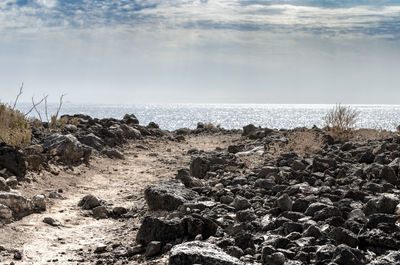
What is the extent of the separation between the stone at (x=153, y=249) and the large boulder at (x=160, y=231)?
16 cm

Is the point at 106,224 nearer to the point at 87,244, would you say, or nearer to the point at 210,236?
the point at 87,244

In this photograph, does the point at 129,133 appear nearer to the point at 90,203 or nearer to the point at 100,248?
the point at 90,203

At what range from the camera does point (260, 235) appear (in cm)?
494

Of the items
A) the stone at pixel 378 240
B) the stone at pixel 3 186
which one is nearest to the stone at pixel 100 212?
the stone at pixel 3 186

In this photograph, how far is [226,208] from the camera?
6.29 m

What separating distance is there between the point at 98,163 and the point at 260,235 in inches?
312

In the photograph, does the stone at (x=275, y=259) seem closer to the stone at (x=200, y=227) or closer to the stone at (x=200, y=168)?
the stone at (x=200, y=227)

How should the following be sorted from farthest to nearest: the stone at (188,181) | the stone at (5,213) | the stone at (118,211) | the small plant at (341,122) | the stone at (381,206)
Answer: the small plant at (341,122), the stone at (188,181), the stone at (118,211), the stone at (5,213), the stone at (381,206)

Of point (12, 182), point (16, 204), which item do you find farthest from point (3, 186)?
point (16, 204)

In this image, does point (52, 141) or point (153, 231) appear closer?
point (153, 231)

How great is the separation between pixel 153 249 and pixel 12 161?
4992 mm

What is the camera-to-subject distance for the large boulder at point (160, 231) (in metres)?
5.18

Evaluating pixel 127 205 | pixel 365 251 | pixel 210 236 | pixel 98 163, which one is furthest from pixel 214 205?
pixel 98 163

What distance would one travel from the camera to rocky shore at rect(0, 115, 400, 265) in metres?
4.28
